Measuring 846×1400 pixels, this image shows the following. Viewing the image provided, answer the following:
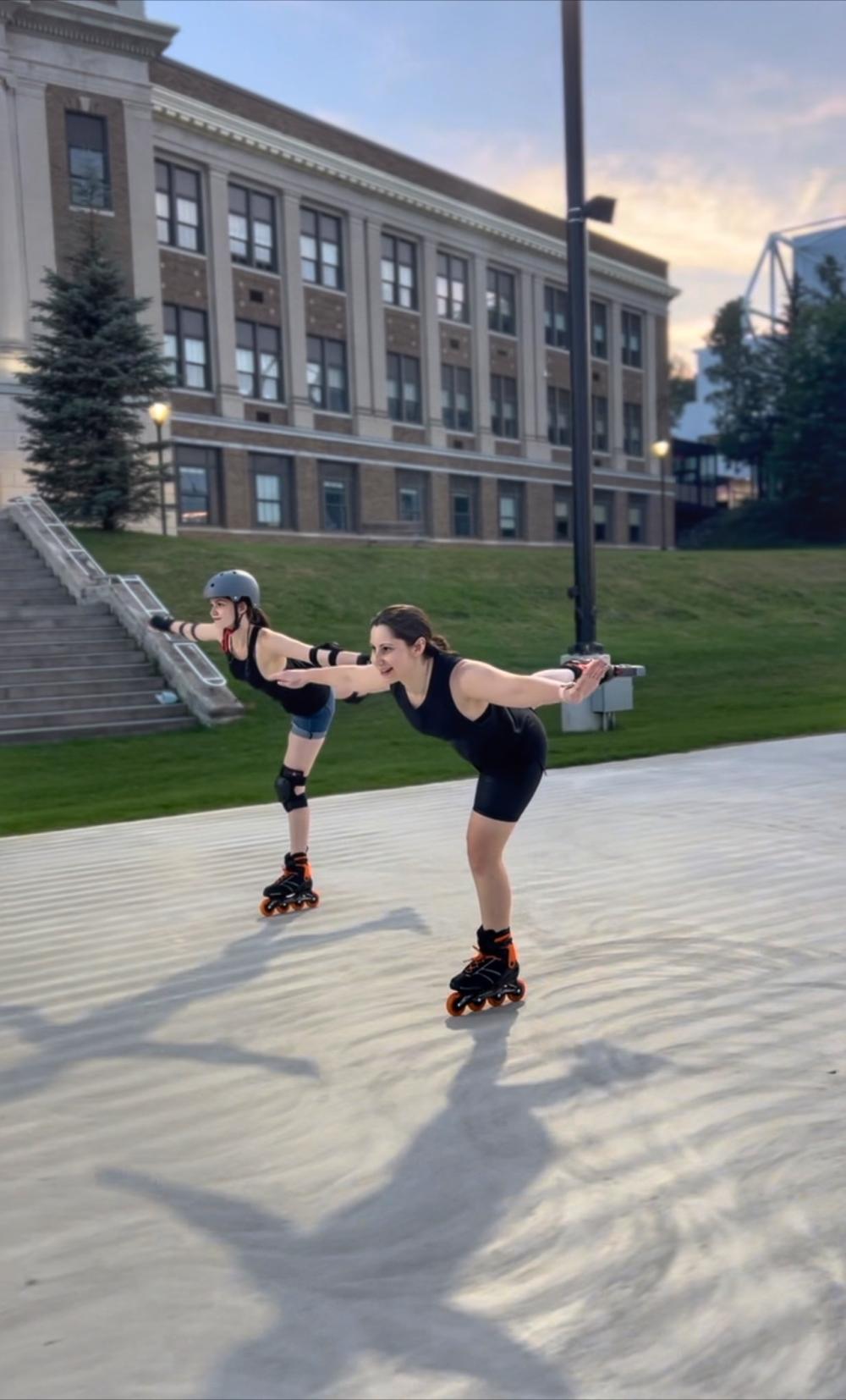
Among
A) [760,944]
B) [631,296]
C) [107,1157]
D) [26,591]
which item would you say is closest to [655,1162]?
[107,1157]

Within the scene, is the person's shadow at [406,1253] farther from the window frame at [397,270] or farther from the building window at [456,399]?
the building window at [456,399]

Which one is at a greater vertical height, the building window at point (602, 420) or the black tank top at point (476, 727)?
the building window at point (602, 420)

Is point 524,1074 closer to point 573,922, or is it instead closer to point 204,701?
point 573,922

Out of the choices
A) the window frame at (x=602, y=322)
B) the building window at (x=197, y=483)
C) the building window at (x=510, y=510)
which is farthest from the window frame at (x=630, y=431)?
the building window at (x=197, y=483)

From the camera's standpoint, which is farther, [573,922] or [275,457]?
[275,457]

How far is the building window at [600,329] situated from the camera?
185 feet

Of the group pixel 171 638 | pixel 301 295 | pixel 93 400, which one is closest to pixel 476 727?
pixel 171 638

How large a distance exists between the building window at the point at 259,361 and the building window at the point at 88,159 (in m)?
Answer: 6.57

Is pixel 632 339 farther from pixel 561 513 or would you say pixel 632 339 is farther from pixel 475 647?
pixel 475 647

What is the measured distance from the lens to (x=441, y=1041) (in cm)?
473

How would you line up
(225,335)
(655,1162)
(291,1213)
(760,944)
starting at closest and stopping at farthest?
1. (291,1213)
2. (655,1162)
3. (760,944)
4. (225,335)

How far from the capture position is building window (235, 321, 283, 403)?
135 ft

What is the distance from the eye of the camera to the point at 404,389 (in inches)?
1863

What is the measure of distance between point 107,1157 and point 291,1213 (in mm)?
764
